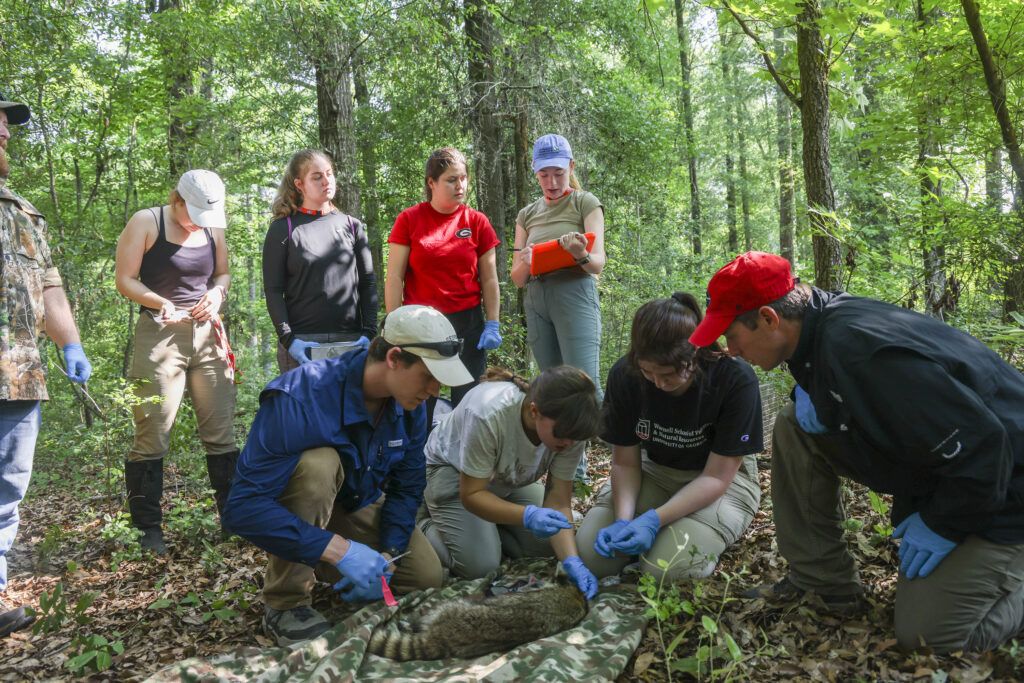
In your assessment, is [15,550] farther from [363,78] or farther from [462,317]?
[363,78]

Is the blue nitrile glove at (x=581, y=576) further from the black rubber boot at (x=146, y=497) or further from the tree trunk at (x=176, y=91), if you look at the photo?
the tree trunk at (x=176, y=91)

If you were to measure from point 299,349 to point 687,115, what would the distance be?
16.3 meters

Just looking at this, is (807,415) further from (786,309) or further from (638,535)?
(638,535)

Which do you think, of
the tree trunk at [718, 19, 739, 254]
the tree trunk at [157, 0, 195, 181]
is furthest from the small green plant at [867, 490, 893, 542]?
the tree trunk at [718, 19, 739, 254]

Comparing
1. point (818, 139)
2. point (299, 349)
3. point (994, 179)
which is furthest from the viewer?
point (994, 179)

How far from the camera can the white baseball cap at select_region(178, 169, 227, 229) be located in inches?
145

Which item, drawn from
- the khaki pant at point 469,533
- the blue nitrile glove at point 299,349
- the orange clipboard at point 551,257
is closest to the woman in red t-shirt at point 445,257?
the orange clipboard at point 551,257

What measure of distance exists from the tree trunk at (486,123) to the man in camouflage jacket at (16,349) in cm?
463

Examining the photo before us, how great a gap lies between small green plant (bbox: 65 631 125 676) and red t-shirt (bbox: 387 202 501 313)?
233 cm

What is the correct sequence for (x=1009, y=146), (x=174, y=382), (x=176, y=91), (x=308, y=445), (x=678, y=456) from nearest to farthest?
1. (x=308, y=445)
2. (x=678, y=456)
3. (x=174, y=382)
4. (x=1009, y=146)
5. (x=176, y=91)

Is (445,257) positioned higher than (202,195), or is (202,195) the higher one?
Result: (202,195)

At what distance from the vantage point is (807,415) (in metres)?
2.72

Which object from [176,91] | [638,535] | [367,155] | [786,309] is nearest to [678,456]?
[638,535]

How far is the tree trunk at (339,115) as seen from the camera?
23.6 ft
